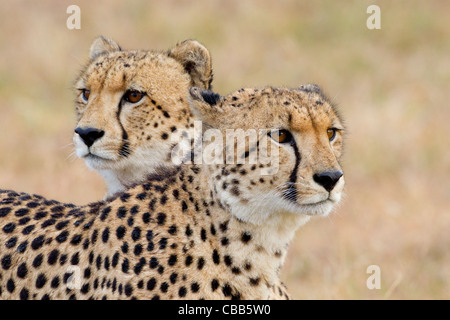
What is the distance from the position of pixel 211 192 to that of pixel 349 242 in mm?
4019

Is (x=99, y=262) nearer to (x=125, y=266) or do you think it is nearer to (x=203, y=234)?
(x=125, y=266)

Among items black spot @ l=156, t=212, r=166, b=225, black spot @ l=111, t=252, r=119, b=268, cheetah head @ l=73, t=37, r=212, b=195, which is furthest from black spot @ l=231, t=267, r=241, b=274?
cheetah head @ l=73, t=37, r=212, b=195

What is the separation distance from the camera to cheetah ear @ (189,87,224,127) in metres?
3.57

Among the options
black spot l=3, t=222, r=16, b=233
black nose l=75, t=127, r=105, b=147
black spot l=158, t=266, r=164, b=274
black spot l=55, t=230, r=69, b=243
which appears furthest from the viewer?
black nose l=75, t=127, r=105, b=147

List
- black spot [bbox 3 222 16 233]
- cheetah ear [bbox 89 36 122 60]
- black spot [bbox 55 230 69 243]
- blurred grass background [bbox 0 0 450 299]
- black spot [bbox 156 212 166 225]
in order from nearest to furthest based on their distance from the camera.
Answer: black spot [bbox 156 212 166 225], black spot [bbox 55 230 69 243], black spot [bbox 3 222 16 233], cheetah ear [bbox 89 36 122 60], blurred grass background [bbox 0 0 450 299]

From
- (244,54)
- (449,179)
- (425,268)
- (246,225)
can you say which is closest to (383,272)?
(425,268)

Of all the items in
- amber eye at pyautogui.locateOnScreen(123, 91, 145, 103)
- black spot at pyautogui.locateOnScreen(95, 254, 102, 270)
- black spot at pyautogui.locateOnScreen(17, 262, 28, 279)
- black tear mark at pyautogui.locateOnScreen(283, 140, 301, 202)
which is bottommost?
black spot at pyautogui.locateOnScreen(17, 262, 28, 279)

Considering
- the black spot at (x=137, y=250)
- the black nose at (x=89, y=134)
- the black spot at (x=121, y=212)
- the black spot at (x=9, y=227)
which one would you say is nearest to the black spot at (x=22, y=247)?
the black spot at (x=9, y=227)

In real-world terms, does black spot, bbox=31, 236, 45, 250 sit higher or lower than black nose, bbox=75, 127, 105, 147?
lower

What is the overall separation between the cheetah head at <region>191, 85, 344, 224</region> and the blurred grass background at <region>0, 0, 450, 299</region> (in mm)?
2417

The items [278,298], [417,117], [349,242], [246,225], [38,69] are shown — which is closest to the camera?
[246,225]

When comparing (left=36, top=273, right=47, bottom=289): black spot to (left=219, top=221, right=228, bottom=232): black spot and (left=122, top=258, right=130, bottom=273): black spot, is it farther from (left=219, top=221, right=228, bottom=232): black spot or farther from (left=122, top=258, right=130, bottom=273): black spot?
(left=219, top=221, right=228, bottom=232): black spot

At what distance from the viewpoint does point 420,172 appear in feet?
29.7
